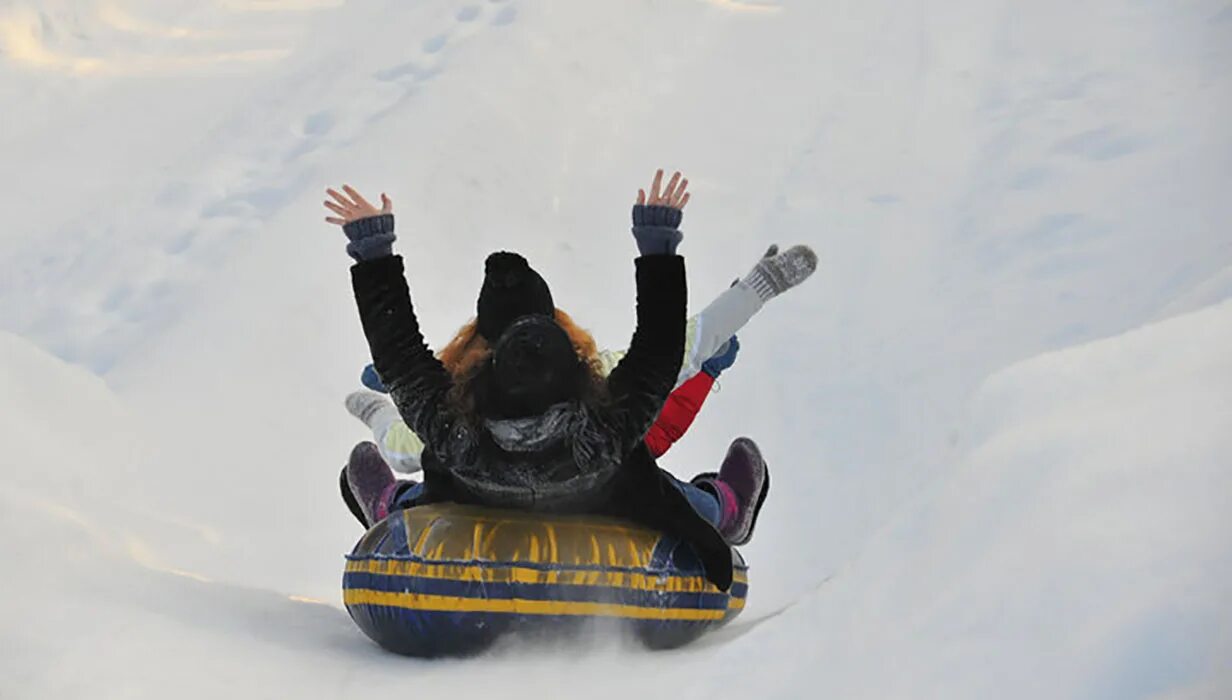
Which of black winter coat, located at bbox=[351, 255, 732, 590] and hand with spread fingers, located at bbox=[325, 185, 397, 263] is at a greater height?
hand with spread fingers, located at bbox=[325, 185, 397, 263]

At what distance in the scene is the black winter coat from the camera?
2.27 meters

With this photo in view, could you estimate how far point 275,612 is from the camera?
2662mm

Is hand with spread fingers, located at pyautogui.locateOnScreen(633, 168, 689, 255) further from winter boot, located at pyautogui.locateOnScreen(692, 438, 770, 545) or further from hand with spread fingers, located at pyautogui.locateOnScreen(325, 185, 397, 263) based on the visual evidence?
winter boot, located at pyautogui.locateOnScreen(692, 438, 770, 545)

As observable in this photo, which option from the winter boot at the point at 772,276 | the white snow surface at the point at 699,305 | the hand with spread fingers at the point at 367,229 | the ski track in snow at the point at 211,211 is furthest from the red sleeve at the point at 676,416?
the ski track in snow at the point at 211,211

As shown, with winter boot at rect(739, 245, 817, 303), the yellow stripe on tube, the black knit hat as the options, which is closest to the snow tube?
the yellow stripe on tube

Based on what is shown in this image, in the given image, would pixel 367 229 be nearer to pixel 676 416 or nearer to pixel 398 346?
pixel 398 346

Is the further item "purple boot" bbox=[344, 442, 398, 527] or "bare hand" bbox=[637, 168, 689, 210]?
"purple boot" bbox=[344, 442, 398, 527]

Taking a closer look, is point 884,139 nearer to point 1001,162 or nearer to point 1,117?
point 1001,162

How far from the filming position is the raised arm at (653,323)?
89.7 inches

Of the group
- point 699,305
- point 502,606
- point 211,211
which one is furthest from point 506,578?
point 211,211

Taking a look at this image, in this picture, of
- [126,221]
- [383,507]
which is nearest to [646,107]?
[126,221]

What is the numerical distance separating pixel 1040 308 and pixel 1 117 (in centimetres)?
450

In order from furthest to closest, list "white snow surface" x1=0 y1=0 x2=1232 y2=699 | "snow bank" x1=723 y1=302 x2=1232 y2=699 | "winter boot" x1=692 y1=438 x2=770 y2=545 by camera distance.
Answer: "winter boot" x1=692 y1=438 x2=770 y2=545 → "white snow surface" x1=0 y1=0 x2=1232 y2=699 → "snow bank" x1=723 y1=302 x2=1232 y2=699

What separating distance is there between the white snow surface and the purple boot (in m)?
0.22
